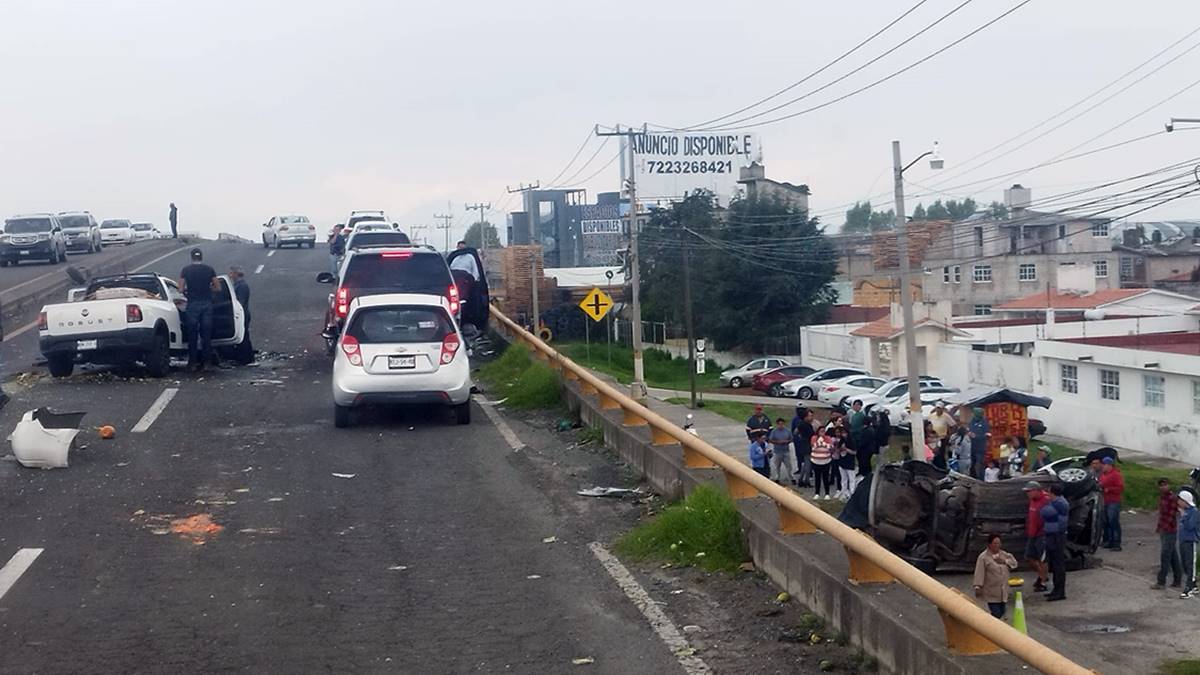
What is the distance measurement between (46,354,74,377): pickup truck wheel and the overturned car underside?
39.2 feet

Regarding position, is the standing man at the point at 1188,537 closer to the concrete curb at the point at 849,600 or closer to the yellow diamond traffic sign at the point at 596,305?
the concrete curb at the point at 849,600

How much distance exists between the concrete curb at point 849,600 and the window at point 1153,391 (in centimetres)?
3237

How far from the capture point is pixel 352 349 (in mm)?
15633

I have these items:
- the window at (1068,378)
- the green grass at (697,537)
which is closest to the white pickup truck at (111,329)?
the green grass at (697,537)

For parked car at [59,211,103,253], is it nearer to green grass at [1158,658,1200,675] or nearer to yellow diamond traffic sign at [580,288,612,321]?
yellow diamond traffic sign at [580,288,612,321]

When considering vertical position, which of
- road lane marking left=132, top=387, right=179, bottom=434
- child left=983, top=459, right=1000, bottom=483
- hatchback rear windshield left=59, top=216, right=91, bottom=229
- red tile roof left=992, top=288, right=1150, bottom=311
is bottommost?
child left=983, top=459, right=1000, bottom=483

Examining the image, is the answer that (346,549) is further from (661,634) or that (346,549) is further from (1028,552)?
(1028,552)

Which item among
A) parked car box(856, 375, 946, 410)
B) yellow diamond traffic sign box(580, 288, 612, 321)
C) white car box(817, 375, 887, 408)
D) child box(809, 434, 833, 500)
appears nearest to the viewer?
child box(809, 434, 833, 500)

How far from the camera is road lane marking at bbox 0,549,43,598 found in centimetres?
868

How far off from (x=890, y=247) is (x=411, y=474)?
51.0 meters

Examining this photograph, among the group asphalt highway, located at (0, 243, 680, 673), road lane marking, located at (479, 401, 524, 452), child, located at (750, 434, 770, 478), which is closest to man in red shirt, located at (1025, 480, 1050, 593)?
child, located at (750, 434, 770, 478)

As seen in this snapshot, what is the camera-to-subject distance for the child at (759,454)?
21.7 metres

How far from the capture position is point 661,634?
7.52 metres

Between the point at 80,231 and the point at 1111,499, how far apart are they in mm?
45376
